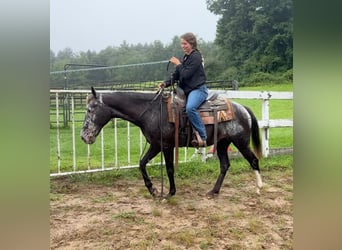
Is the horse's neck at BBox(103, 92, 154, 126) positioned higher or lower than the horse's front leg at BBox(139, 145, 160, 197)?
higher

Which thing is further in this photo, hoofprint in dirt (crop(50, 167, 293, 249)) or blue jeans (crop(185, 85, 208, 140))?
blue jeans (crop(185, 85, 208, 140))

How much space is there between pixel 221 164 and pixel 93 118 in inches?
26.3

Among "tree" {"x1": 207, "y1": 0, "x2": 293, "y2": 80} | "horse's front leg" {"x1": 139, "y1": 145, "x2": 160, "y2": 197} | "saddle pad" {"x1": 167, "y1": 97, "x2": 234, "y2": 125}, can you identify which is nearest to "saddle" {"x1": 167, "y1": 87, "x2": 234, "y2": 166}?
"saddle pad" {"x1": 167, "y1": 97, "x2": 234, "y2": 125}

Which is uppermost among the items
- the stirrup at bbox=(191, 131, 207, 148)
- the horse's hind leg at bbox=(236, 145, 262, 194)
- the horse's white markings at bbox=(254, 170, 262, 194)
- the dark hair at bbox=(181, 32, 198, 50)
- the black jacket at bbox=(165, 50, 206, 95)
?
the dark hair at bbox=(181, 32, 198, 50)

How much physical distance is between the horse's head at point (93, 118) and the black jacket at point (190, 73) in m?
0.32

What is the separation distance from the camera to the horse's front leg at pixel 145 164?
1496 mm

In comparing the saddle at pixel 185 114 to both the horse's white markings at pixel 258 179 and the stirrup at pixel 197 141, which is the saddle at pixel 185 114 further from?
the horse's white markings at pixel 258 179

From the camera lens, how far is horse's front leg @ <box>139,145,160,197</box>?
58.9 inches

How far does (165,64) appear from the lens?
4.64ft

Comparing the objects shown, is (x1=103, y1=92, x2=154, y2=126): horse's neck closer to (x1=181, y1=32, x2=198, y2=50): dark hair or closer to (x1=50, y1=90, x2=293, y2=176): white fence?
(x1=50, y1=90, x2=293, y2=176): white fence

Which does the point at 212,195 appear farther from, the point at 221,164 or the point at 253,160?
the point at 253,160

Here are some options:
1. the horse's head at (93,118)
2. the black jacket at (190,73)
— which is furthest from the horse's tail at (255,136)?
the horse's head at (93,118)
